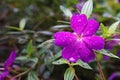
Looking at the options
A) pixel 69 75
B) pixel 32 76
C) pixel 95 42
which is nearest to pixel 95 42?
pixel 95 42

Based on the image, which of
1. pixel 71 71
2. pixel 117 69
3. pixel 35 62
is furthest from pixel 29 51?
pixel 117 69

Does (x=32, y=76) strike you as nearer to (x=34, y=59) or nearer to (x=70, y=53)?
(x=34, y=59)

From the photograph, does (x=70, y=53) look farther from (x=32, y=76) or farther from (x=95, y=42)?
(x=32, y=76)

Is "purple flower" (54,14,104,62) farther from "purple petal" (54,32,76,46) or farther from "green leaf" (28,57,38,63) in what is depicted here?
"green leaf" (28,57,38,63)

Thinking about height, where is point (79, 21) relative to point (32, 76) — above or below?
above

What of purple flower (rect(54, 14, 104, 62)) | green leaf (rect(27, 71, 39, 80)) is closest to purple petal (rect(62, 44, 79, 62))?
Answer: purple flower (rect(54, 14, 104, 62))

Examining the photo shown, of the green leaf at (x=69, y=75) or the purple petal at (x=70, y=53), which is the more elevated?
the purple petal at (x=70, y=53)

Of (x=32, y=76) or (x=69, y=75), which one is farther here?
(x=32, y=76)

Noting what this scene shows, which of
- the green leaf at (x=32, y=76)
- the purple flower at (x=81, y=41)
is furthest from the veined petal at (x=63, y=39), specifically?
the green leaf at (x=32, y=76)

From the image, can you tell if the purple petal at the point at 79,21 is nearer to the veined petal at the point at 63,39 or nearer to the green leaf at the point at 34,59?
the veined petal at the point at 63,39
